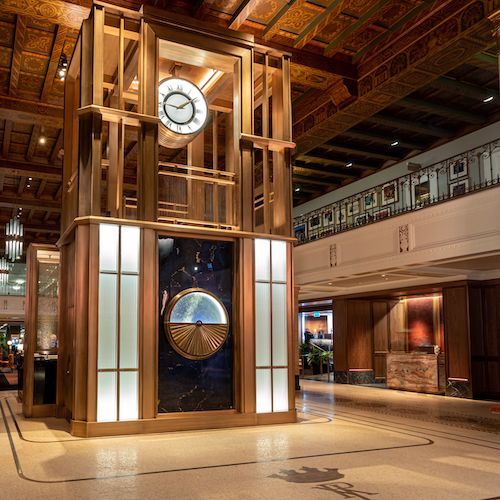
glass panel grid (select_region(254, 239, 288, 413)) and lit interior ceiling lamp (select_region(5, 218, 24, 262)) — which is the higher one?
lit interior ceiling lamp (select_region(5, 218, 24, 262))

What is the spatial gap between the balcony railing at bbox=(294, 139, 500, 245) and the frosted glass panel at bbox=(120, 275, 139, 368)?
5567 millimetres

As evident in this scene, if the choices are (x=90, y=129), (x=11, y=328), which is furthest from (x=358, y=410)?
(x=11, y=328)

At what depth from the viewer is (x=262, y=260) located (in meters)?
8.41

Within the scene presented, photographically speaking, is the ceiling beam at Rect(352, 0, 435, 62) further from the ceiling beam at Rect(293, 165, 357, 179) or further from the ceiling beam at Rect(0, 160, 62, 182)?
the ceiling beam at Rect(0, 160, 62, 182)

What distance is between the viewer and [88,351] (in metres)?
7.12

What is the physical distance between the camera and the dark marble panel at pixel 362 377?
16047 mm

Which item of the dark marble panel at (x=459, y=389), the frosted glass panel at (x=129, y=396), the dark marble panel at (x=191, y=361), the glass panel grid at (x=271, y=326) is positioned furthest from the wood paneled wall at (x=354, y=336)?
the frosted glass panel at (x=129, y=396)

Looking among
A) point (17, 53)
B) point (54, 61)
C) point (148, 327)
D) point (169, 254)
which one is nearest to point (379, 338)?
point (169, 254)

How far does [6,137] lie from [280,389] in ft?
27.5

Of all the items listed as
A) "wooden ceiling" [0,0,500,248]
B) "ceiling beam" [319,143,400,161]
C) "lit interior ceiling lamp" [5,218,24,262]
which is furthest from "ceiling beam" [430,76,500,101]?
"lit interior ceiling lamp" [5,218,24,262]

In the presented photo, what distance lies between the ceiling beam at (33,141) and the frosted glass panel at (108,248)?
19.7ft

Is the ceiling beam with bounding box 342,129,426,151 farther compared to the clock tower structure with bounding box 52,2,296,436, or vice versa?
the ceiling beam with bounding box 342,129,426,151

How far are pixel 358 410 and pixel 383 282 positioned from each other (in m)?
5.24

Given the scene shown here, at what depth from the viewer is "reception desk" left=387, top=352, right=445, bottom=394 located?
13445 millimetres
